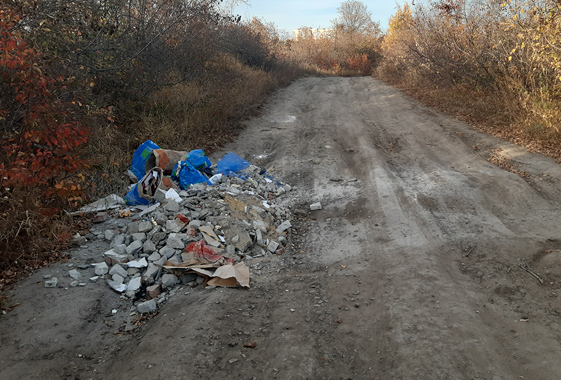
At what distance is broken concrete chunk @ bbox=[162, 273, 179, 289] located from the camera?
13.9 feet

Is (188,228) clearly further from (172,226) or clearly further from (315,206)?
(315,206)

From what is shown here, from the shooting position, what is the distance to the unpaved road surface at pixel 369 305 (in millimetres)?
2992

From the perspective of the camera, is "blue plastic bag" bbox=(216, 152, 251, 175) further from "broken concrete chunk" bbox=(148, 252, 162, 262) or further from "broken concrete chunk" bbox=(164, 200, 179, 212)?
"broken concrete chunk" bbox=(148, 252, 162, 262)

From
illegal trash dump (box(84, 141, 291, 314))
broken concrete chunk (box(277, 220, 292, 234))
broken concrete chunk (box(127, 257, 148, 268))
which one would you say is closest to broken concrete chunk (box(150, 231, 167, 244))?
illegal trash dump (box(84, 141, 291, 314))

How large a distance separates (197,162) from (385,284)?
4.51 meters

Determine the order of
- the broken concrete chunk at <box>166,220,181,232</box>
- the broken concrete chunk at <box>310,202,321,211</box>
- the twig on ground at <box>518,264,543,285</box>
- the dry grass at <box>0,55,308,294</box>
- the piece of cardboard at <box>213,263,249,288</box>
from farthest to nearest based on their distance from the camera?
the broken concrete chunk at <box>310,202,321,211</box>
the broken concrete chunk at <box>166,220,181,232</box>
the dry grass at <box>0,55,308,294</box>
the piece of cardboard at <box>213,263,249,288</box>
the twig on ground at <box>518,264,543,285</box>

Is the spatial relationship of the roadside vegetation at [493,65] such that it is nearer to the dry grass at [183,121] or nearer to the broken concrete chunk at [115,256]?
the dry grass at [183,121]

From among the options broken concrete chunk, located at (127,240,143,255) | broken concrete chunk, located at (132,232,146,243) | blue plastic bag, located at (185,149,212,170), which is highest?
blue plastic bag, located at (185,149,212,170)

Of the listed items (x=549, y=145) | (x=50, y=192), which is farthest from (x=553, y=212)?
(x=50, y=192)

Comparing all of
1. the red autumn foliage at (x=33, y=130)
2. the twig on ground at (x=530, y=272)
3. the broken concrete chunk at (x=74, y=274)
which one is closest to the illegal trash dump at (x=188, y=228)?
the broken concrete chunk at (x=74, y=274)

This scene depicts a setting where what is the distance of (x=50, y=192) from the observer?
5031 mm

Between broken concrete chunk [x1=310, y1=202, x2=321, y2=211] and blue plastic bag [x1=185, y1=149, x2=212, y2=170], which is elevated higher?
blue plastic bag [x1=185, y1=149, x2=212, y2=170]

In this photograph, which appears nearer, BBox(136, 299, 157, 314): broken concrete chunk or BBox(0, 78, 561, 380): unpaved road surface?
BBox(0, 78, 561, 380): unpaved road surface

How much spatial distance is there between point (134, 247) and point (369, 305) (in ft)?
9.91
